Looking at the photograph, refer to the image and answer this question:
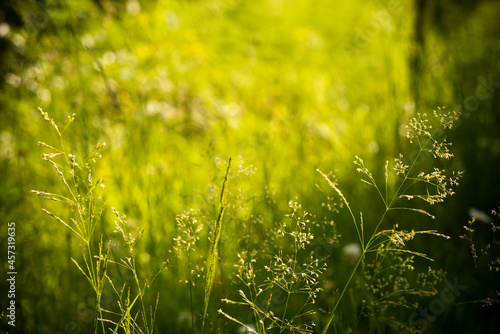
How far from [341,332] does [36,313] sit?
101 cm

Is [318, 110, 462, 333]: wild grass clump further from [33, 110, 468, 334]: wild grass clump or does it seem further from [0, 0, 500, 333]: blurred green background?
[0, 0, 500, 333]: blurred green background

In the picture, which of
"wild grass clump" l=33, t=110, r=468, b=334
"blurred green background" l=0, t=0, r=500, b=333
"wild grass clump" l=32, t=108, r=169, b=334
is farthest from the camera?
"blurred green background" l=0, t=0, r=500, b=333

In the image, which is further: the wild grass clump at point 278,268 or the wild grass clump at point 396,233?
the wild grass clump at point 278,268

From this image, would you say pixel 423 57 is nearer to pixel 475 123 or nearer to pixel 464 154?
pixel 475 123

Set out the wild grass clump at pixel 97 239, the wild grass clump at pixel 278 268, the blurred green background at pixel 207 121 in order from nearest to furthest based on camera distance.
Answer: the wild grass clump at pixel 97 239, the wild grass clump at pixel 278 268, the blurred green background at pixel 207 121

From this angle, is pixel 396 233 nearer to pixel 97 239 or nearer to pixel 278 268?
pixel 278 268

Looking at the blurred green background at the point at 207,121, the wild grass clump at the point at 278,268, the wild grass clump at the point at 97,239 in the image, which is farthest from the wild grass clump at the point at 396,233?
the wild grass clump at the point at 97,239

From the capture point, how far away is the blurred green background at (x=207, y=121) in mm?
1522

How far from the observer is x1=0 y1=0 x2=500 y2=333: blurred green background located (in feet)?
4.99

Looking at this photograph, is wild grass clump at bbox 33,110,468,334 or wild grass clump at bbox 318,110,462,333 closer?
wild grass clump at bbox 318,110,462,333

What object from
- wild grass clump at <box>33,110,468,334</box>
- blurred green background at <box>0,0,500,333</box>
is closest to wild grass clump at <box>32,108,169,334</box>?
wild grass clump at <box>33,110,468,334</box>

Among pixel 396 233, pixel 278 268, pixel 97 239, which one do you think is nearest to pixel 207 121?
pixel 97 239

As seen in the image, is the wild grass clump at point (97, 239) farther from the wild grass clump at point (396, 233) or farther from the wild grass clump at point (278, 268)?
the wild grass clump at point (396, 233)

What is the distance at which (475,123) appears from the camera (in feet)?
6.86
